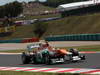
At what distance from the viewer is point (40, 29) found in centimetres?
6919

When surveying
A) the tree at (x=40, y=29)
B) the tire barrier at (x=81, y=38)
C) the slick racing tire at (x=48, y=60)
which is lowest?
the tree at (x=40, y=29)

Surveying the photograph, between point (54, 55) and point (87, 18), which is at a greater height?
point (54, 55)

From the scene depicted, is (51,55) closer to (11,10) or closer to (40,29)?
(40,29)

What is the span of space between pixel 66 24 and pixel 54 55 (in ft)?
170

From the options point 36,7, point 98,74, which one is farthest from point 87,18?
point 36,7

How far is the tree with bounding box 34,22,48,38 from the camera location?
65.6 m

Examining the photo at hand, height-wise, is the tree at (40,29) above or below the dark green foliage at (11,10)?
above

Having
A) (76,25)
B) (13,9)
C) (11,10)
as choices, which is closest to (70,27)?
(76,25)

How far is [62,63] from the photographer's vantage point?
16.5 m

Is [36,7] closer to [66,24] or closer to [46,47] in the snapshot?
[66,24]

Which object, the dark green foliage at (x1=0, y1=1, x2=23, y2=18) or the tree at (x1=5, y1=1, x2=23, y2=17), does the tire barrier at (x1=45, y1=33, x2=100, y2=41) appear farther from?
the dark green foliage at (x1=0, y1=1, x2=23, y2=18)

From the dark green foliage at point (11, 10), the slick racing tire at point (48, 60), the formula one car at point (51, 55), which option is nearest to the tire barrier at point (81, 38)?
the formula one car at point (51, 55)

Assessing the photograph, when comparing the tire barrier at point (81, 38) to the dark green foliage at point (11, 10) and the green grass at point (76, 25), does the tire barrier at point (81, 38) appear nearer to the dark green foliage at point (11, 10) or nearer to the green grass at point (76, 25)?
the green grass at point (76, 25)

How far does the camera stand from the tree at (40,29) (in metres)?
65.6
